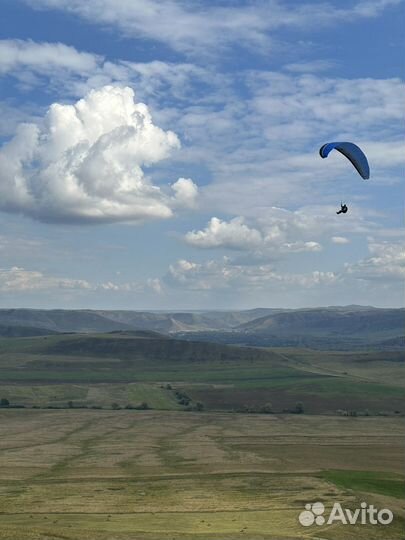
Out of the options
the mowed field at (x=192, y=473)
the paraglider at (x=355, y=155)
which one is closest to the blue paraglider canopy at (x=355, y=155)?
the paraglider at (x=355, y=155)

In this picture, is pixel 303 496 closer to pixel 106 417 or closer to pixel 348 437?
pixel 348 437

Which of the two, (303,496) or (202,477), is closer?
(303,496)

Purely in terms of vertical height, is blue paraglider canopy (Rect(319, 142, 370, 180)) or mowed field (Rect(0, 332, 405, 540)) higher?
blue paraglider canopy (Rect(319, 142, 370, 180))

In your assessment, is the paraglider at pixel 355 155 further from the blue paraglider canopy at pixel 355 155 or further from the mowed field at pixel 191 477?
the mowed field at pixel 191 477

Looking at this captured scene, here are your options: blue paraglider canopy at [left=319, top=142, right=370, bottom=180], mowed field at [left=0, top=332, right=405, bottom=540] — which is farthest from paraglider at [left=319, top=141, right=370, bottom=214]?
mowed field at [left=0, top=332, right=405, bottom=540]

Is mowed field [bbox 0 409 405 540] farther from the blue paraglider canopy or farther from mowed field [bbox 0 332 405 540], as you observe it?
the blue paraglider canopy

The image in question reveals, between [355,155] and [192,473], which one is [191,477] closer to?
[192,473]

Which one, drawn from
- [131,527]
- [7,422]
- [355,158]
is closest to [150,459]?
[131,527]

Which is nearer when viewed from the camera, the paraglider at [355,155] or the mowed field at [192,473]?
the mowed field at [192,473]
